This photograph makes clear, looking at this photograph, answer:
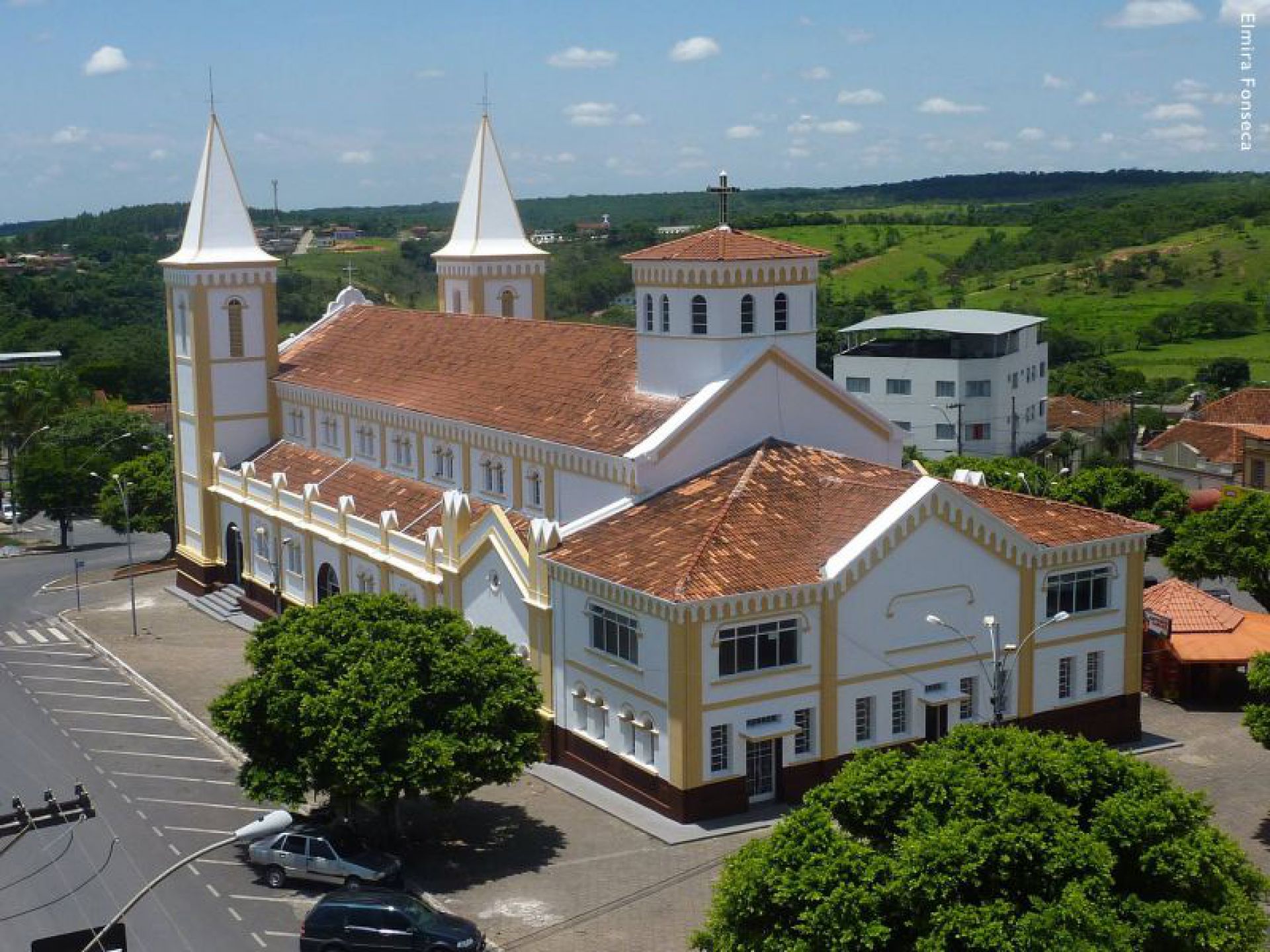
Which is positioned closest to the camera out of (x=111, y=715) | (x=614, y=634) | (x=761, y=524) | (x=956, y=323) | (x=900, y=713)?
(x=614, y=634)

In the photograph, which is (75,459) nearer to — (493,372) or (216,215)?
(216,215)

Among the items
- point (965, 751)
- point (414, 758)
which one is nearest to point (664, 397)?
point (414, 758)

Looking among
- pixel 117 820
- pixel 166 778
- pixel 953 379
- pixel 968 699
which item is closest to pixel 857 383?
pixel 953 379

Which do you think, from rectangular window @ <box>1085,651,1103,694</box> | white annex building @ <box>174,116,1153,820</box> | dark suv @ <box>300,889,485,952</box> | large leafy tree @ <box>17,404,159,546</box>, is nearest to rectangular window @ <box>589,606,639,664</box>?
white annex building @ <box>174,116,1153,820</box>

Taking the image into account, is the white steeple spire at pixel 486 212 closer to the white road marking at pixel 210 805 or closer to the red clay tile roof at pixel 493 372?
the red clay tile roof at pixel 493 372

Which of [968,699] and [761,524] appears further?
[968,699]

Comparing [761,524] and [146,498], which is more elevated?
[761,524]

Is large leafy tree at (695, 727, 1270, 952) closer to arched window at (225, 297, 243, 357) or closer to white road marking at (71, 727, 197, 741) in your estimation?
white road marking at (71, 727, 197, 741)
